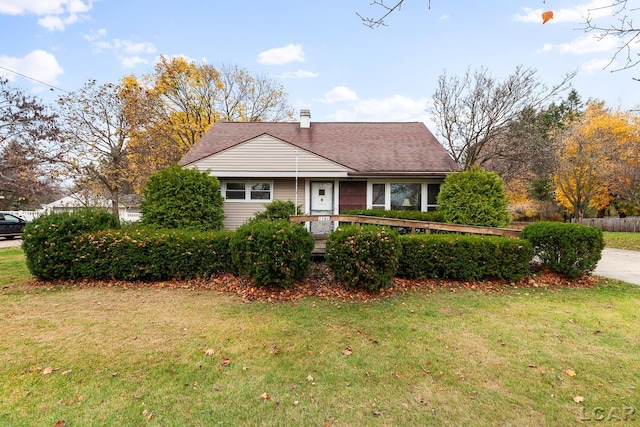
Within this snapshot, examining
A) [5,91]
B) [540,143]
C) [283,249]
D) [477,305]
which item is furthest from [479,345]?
[5,91]

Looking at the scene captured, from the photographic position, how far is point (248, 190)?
11555 millimetres

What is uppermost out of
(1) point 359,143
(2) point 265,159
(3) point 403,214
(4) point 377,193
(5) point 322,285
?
(1) point 359,143

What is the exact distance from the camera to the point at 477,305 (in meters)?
4.94

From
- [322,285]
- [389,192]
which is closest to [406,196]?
[389,192]

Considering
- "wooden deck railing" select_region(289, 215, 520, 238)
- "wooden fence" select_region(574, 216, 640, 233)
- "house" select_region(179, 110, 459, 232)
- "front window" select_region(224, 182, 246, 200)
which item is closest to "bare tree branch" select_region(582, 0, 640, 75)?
"wooden deck railing" select_region(289, 215, 520, 238)

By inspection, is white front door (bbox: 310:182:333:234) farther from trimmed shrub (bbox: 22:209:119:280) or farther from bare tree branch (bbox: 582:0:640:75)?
bare tree branch (bbox: 582:0:640:75)

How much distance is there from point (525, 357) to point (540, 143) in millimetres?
14810

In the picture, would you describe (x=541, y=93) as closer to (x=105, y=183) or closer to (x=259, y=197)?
(x=259, y=197)

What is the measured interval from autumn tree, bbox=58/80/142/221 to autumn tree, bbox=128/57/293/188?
0.72 meters

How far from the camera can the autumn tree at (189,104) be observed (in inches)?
665

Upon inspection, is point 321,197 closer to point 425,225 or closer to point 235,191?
point 235,191

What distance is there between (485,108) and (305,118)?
29.5 ft

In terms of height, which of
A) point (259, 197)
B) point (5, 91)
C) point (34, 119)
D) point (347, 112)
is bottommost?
point (259, 197)

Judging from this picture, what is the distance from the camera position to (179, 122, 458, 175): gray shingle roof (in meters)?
11.5
